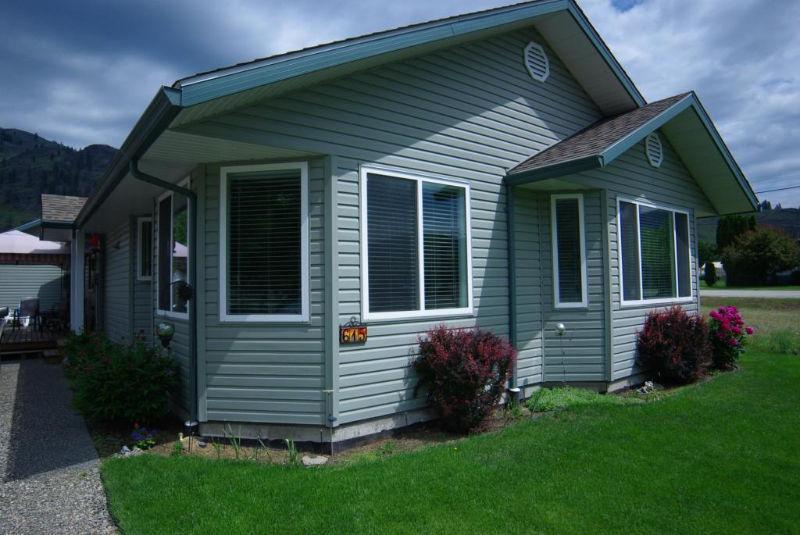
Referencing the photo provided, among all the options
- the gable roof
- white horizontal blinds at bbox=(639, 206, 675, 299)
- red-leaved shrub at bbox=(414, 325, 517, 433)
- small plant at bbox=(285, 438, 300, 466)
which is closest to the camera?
small plant at bbox=(285, 438, 300, 466)

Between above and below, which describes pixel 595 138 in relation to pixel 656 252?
above

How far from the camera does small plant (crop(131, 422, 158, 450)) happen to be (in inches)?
198

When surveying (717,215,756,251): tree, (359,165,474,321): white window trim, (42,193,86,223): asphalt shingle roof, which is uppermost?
(717,215,756,251): tree

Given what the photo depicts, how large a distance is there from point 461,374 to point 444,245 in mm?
1578

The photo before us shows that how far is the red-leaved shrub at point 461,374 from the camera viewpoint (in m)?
5.37

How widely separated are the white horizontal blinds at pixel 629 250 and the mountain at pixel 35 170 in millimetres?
52637

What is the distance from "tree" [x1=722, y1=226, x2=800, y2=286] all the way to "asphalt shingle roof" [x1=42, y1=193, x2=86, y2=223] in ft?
139

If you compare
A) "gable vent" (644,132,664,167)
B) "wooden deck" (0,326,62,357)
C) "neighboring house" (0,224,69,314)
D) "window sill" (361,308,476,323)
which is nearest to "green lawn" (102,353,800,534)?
"window sill" (361,308,476,323)

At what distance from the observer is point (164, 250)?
6.95 metres

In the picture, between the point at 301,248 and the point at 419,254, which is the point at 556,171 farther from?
the point at 301,248

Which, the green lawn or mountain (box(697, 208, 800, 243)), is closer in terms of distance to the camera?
the green lawn

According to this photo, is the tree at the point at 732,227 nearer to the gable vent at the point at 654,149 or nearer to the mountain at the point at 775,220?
the gable vent at the point at 654,149

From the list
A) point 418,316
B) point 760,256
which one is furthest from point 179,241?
point 760,256

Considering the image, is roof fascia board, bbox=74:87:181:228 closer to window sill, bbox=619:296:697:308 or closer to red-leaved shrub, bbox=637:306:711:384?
window sill, bbox=619:296:697:308
